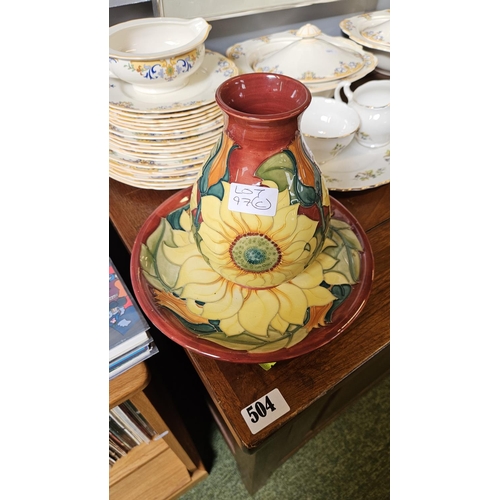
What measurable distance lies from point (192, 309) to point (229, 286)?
50mm

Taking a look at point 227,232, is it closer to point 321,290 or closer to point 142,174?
point 321,290

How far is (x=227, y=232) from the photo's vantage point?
388mm

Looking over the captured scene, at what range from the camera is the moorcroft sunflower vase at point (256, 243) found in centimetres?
37

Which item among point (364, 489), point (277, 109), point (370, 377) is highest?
point (277, 109)

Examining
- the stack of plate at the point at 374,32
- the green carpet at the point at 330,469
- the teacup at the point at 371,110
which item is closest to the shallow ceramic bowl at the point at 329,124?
the teacup at the point at 371,110

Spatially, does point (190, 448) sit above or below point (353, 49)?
below

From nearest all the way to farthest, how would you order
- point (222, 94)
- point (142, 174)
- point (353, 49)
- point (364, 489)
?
1. point (222, 94)
2. point (142, 174)
3. point (353, 49)
4. point (364, 489)

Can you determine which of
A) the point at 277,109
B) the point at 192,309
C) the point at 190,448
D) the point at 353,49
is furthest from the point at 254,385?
the point at 353,49

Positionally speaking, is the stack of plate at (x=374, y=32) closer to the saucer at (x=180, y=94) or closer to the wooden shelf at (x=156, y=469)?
the saucer at (x=180, y=94)

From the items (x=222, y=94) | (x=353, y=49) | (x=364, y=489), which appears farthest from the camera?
(x=364, y=489)

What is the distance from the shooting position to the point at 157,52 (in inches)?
22.8

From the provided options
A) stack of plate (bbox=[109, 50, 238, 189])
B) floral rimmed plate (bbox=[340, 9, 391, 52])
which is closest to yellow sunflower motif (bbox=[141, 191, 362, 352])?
stack of plate (bbox=[109, 50, 238, 189])

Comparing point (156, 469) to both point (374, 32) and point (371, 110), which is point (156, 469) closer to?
point (371, 110)

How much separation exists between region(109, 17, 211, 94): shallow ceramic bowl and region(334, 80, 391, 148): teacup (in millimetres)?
267
